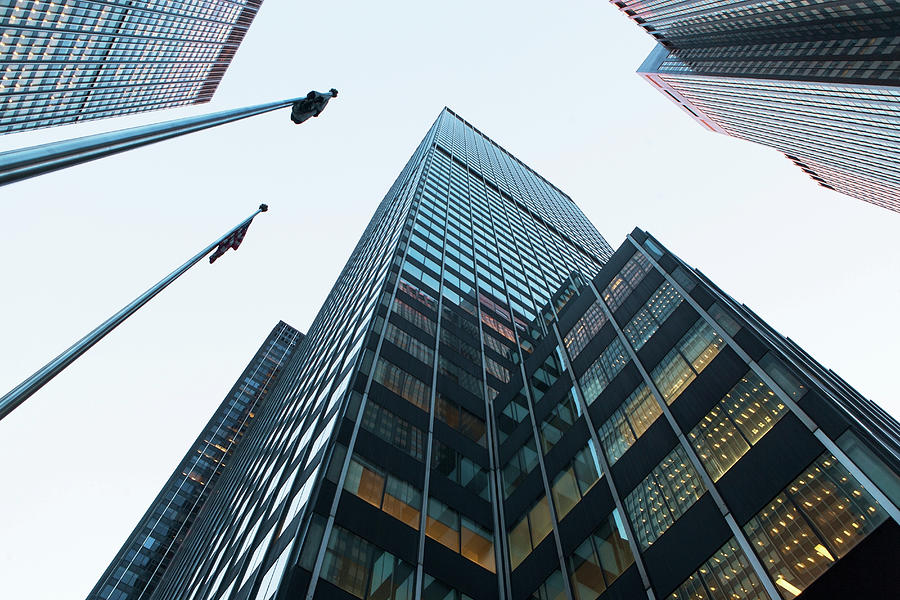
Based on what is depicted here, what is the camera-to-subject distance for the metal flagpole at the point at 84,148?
6984 mm

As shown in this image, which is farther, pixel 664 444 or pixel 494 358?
pixel 494 358

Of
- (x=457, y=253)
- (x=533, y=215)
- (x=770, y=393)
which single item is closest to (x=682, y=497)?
(x=770, y=393)

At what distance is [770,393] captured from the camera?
17.6 meters

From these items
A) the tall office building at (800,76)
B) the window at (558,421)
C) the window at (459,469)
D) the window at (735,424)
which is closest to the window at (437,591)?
the window at (459,469)

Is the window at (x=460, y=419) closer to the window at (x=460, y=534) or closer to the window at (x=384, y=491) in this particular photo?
the window at (x=460, y=534)

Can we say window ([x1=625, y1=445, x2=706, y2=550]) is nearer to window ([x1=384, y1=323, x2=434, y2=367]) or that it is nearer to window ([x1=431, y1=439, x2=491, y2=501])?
window ([x1=431, y1=439, x2=491, y2=501])

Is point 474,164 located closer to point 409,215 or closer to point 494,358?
point 409,215

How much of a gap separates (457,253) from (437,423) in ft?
78.8

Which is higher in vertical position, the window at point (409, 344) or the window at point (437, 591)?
the window at point (409, 344)

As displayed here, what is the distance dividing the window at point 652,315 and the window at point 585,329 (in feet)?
9.41

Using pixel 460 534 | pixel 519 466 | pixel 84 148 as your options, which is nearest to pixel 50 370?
pixel 84 148

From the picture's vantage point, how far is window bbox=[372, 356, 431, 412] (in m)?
27.5

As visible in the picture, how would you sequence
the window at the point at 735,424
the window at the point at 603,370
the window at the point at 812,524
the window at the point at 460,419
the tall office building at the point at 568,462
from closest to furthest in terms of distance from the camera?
the window at the point at 812,524 < the tall office building at the point at 568,462 < the window at the point at 735,424 < the window at the point at 603,370 < the window at the point at 460,419

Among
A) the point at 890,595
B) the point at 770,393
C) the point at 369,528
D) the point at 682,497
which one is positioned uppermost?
the point at 770,393
